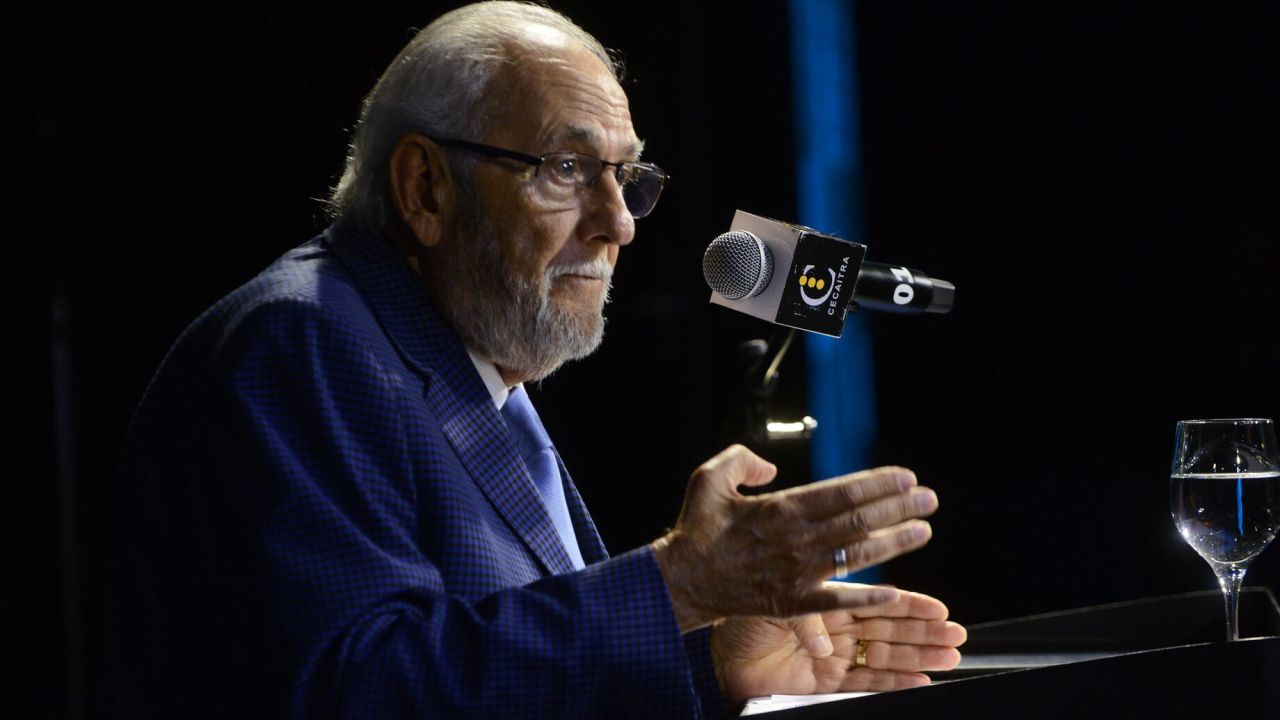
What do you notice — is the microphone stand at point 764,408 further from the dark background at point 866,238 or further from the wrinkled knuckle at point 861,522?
the dark background at point 866,238

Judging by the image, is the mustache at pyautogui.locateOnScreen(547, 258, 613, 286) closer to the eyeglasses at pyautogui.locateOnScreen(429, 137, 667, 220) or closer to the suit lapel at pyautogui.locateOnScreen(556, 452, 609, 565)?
the eyeglasses at pyautogui.locateOnScreen(429, 137, 667, 220)

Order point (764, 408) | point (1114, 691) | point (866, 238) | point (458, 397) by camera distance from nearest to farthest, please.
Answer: point (1114, 691), point (458, 397), point (764, 408), point (866, 238)

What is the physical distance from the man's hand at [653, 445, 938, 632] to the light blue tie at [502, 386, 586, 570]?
0.64m

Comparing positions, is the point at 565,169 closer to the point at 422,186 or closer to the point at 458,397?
the point at 422,186

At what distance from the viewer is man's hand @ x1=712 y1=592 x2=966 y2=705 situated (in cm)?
136

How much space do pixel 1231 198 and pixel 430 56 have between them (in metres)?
2.51

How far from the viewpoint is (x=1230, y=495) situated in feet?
4.05

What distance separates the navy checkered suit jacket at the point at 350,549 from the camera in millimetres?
1045

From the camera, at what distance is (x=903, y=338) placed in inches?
143

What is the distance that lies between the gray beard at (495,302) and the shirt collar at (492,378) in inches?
0.4

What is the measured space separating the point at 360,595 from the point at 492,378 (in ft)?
2.14

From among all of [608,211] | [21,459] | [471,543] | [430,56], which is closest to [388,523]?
[471,543]

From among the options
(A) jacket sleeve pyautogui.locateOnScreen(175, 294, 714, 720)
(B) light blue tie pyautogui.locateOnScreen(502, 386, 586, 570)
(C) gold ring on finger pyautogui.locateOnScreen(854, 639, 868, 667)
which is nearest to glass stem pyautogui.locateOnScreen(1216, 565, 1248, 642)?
(C) gold ring on finger pyautogui.locateOnScreen(854, 639, 868, 667)

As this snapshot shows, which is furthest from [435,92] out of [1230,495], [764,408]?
[1230,495]
